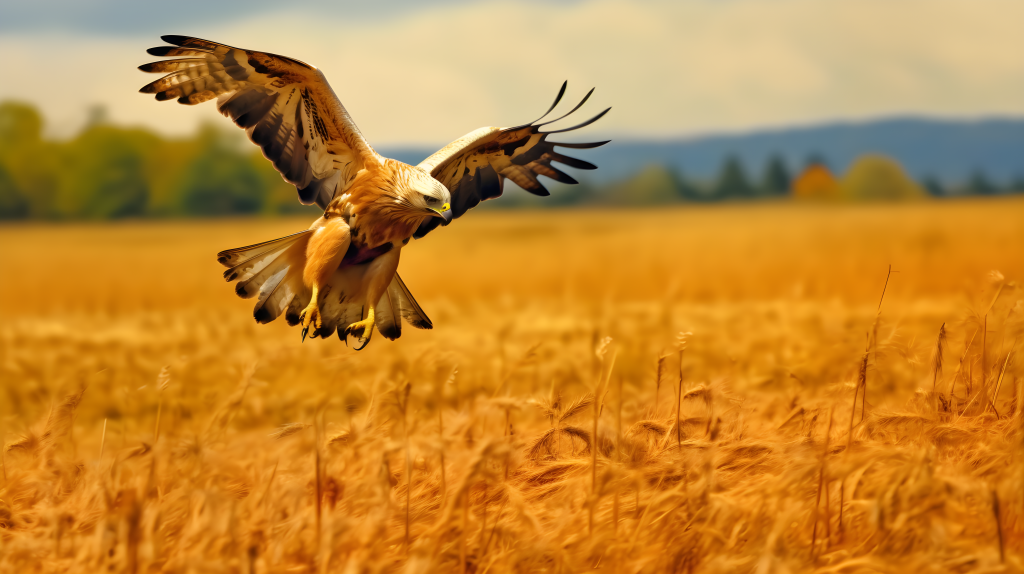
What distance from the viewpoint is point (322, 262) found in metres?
4.07

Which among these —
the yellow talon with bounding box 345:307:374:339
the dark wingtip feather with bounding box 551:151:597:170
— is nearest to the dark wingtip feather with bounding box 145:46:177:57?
the yellow talon with bounding box 345:307:374:339

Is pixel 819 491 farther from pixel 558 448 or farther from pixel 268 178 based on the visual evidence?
pixel 268 178

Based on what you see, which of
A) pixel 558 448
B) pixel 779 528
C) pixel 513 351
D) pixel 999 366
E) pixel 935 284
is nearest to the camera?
pixel 779 528

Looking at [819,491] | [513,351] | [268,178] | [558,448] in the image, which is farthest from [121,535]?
[268,178]

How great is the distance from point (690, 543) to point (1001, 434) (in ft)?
5.30

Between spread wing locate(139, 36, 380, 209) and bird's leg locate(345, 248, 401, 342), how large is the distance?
52 cm

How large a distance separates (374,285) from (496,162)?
130 cm

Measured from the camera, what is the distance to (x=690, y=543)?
9.54 ft

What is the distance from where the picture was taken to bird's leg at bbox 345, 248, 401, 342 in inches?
164

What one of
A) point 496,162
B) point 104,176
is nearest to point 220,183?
point 104,176

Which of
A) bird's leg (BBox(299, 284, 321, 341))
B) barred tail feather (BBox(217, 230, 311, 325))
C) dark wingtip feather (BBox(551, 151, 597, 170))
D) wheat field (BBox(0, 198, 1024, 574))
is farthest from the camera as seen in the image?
dark wingtip feather (BBox(551, 151, 597, 170))

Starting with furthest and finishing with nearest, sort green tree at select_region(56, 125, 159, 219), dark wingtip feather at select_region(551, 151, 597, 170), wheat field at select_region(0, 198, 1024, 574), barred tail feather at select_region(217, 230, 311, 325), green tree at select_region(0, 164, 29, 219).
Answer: green tree at select_region(56, 125, 159, 219), green tree at select_region(0, 164, 29, 219), dark wingtip feather at select_region(551, 151, 597, 170), barred tail feather at select_region(217, 230, 311, 325), wheat field at select_region(0, 198, 1024, 574)

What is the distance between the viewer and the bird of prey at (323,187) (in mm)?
4121

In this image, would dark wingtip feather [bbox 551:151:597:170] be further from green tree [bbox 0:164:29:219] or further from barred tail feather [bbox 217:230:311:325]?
green tree [bbox 0:164:29:219]
